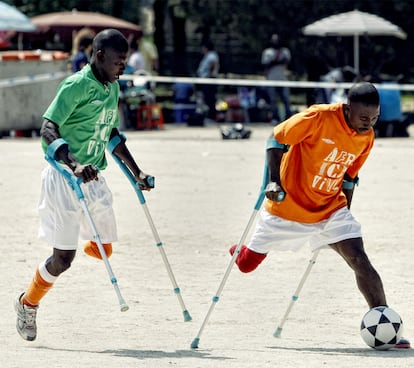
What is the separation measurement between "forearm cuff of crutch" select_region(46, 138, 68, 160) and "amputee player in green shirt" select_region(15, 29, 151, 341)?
79mm

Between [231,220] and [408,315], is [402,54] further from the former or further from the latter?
[408,315]

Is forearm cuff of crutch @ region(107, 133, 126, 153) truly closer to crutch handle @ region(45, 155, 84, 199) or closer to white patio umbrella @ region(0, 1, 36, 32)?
crutch handle @ region(45, 155, 84, 199)

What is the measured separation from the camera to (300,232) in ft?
24.4

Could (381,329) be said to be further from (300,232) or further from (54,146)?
(54,146)

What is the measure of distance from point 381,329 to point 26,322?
2.05 m

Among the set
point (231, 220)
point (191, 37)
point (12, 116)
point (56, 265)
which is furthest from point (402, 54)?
point (56, 265)

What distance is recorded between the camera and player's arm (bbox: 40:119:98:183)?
6.88m

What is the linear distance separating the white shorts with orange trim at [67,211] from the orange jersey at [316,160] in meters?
0.98

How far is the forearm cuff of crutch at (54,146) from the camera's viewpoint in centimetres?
703

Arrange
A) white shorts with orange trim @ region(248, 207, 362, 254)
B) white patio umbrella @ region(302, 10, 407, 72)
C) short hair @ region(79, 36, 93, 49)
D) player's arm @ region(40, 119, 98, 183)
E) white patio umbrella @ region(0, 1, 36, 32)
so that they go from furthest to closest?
white patio umbrella @ region(302, 10, 407, 72) < white patio umbrella @ region(0, 1, 36, 32) < short hair @ region(79, 36, 93, 49) < white shorts with orange trim @ region(248, 207, 362, 254) < player's arm @ region(40, 119, 98, 183)

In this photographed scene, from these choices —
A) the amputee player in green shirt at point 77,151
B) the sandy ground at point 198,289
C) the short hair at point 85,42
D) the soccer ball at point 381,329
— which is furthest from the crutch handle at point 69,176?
the short hair at point 85,42

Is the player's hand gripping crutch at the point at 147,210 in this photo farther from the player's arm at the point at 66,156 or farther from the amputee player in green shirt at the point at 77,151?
the player's arm at the point at 66,156

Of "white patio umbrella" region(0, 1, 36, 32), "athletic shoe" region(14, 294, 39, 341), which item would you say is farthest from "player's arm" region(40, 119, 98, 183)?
"white patio umbrella" region(0, 1, 36, 32)

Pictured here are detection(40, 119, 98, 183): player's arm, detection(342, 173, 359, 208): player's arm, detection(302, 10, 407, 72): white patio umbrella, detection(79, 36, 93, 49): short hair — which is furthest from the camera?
detection(302, 10, 407, 72): white patio umbrella
